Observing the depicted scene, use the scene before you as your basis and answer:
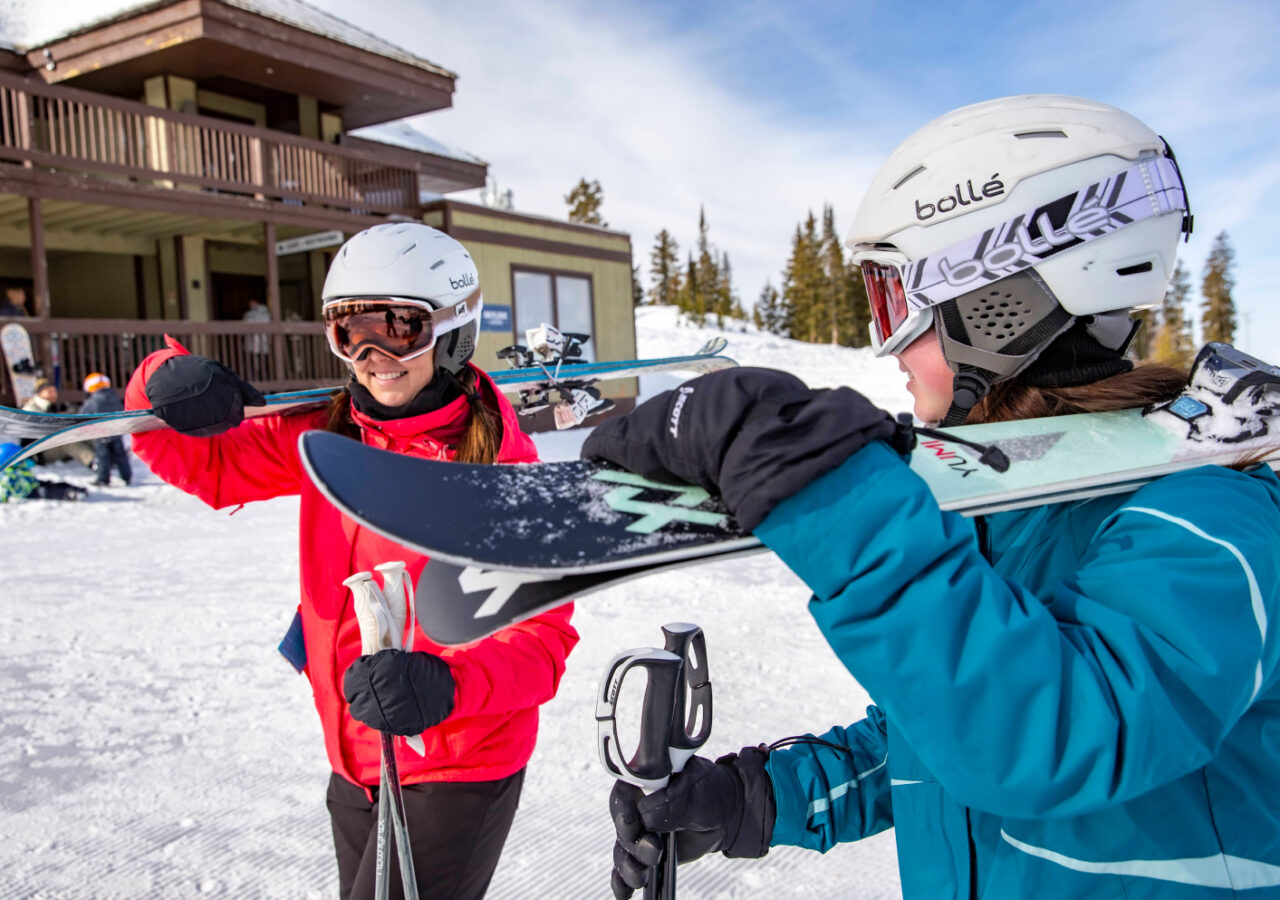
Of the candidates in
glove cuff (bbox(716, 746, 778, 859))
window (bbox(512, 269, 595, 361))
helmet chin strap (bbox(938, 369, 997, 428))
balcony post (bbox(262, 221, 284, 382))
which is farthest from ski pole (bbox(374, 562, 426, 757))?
window (bbox(512, 269, 595, 361))

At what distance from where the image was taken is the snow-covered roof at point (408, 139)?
1941 cm

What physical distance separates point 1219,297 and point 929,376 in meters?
75.3

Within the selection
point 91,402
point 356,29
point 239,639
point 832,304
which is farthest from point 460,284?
point 832,304

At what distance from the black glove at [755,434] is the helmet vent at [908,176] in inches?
24.6

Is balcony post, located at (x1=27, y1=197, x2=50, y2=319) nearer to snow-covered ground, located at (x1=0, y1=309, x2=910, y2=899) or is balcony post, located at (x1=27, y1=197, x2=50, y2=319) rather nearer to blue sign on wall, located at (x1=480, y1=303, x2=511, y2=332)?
snow-covered ground, located at (x1=0, y1=309, x2=910, y2=899)

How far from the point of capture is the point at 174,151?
13.5m

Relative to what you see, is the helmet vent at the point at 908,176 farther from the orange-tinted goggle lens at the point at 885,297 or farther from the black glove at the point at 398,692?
the black glove at the point at 398,692

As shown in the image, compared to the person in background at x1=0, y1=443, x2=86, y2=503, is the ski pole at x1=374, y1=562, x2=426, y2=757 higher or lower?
higher

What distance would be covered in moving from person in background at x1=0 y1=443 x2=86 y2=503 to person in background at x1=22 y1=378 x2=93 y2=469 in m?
0.50

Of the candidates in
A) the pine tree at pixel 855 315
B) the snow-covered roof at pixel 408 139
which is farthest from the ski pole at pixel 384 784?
the pine tree at pixel 855 315

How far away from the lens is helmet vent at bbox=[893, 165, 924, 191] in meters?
1.35

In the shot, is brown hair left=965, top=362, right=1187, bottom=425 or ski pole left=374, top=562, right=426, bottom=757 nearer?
brown hair left=965, top=362, right=1187, bottom=425

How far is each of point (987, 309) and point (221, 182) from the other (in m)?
15.4

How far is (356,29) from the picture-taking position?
17109mm
